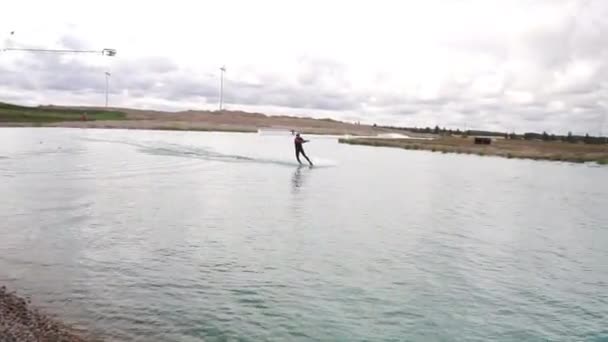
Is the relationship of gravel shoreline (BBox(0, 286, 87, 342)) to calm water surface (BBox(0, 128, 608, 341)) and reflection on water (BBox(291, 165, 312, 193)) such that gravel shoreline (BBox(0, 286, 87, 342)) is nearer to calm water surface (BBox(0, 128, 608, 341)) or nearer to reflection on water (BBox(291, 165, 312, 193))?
calm water surface (BBox(0, 128, 608, 341))

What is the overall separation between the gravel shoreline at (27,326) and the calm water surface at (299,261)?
2.18 feet

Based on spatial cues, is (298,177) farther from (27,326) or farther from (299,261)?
(27,326)

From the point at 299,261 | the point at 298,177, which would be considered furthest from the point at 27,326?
the point at 298,177

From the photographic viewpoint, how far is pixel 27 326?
12.7 metres

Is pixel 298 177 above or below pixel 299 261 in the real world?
above

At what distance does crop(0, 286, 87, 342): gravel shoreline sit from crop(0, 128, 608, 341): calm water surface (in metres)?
0.67

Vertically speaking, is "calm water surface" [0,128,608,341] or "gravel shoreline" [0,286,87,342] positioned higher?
"gravel shoreline" [0,286,87,342]

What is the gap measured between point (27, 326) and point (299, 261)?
9888 millimetres

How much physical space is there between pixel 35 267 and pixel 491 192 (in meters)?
35.1

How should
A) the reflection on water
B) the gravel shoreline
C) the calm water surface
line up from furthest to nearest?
the reflection on water → the calm water surface → the gravel shoreline

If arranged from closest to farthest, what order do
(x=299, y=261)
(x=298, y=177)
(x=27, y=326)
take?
(x=27, y=326) → (x=299, y=261) → (x=298, y=177)

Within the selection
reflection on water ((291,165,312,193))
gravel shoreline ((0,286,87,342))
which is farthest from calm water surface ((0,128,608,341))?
reflection on water ((291,165,312,193))

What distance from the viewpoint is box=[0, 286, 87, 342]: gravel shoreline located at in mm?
11859

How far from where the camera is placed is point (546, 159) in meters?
97.8
